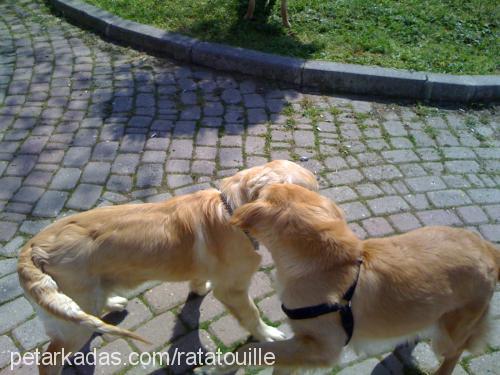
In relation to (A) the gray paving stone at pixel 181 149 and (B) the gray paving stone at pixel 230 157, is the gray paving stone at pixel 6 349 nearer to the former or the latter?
(A) the gray paving stone at pixel 181 149

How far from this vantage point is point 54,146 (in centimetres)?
492

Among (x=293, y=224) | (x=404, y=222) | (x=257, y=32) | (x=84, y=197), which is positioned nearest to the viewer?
(x=293, y=224)

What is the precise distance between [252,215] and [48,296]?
119 centimetres

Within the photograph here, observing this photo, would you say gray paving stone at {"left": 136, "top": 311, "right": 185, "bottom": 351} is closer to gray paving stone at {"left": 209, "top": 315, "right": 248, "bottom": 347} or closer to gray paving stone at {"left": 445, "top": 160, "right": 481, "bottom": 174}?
gray paving stone at {"left": 209, "top": 315, "right": 248, "bottom": 347}

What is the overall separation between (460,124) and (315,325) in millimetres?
4032

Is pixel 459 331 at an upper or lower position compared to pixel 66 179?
upper

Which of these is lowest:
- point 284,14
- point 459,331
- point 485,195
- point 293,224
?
point 485,195

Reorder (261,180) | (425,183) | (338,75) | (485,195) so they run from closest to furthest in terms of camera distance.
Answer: (261,180) < (485,195) < (425,183) < (338,75)

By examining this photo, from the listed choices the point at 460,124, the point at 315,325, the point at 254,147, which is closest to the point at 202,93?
the point at 254,147

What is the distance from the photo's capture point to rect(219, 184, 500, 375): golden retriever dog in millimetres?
2330

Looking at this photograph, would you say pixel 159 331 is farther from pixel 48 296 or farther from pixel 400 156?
pixel 400 156

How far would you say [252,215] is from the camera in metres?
2.30

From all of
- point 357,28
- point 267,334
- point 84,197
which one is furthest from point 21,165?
point 357,28

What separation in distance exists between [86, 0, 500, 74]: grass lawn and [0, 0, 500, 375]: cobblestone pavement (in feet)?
2.80
